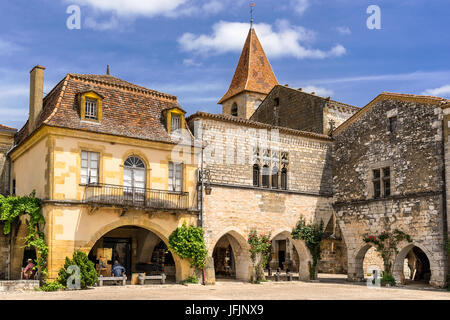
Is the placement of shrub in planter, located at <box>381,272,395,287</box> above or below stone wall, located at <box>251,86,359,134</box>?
below

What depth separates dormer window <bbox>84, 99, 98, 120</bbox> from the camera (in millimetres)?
21478

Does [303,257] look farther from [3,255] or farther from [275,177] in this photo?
[3,255]

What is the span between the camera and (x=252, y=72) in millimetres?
43188

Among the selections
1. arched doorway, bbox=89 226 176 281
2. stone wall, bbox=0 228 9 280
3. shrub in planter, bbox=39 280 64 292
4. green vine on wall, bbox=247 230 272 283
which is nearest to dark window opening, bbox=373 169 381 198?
green vine on wall, bbox=247 230 272 283

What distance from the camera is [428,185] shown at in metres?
22.7

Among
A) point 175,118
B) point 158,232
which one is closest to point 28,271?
point 158,232

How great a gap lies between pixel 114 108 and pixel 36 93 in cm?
332

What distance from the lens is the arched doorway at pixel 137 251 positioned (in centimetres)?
2548

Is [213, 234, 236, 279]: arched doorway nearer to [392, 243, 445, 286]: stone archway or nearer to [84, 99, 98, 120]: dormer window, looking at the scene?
[392, 243, 445, 286]: stone archway

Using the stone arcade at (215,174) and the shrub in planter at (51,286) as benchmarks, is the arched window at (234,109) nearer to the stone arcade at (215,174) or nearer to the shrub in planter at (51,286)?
the stone arcade at (215,174)

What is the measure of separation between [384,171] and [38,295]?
50.6 feet

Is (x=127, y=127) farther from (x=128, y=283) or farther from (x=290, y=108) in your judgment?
(x=290, y=108)

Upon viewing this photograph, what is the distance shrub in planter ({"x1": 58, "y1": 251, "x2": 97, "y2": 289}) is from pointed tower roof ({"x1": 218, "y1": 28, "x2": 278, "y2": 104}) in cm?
2436
